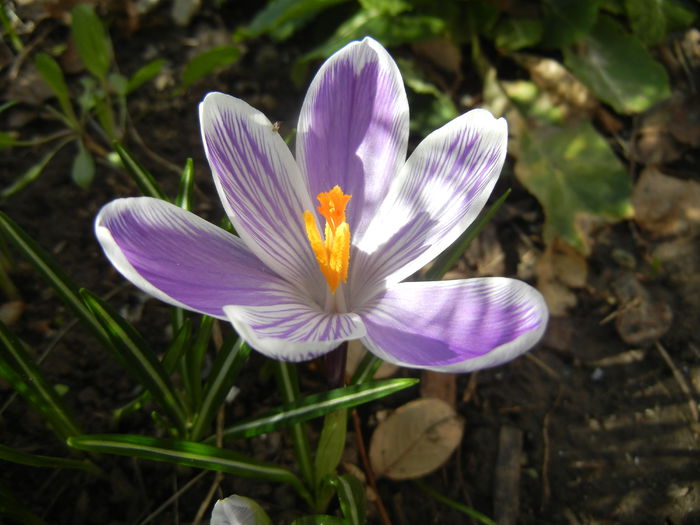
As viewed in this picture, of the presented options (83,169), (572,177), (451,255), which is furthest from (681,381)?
(83,169)

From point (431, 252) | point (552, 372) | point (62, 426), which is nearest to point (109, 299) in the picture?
point (62, 426)

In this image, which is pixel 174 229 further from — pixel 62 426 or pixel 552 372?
pixel 552 372

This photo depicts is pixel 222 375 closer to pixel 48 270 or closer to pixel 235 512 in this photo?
pixel 235 512

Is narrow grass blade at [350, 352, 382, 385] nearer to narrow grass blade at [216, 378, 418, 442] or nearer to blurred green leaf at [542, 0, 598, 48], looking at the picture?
narrow grass blade at [216, 378, 418, 442]

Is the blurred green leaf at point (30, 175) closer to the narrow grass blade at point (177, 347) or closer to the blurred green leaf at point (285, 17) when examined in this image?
the blurred green leaf at point (285, 17)

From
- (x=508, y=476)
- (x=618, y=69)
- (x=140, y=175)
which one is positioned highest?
(x=140, y=175)

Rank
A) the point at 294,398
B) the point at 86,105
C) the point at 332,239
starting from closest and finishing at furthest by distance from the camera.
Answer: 1. the point at 332,239
2. the point at 294,398
3. the point at 86,105
